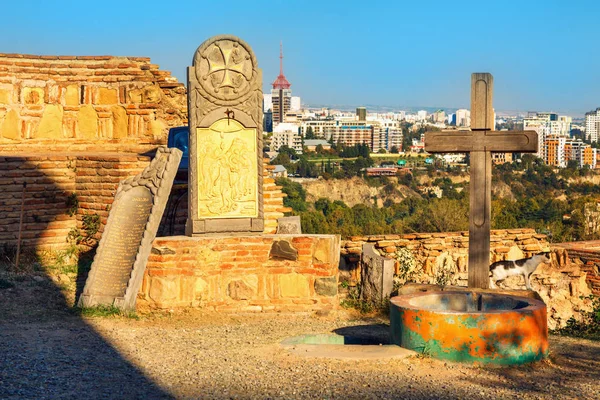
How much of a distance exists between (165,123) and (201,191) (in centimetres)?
422

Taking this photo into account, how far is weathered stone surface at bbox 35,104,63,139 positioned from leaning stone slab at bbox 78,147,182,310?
133 inches

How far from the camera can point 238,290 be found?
8609 millimetres

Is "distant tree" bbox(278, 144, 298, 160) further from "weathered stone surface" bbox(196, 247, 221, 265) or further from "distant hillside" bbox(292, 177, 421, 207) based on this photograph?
"weathered stone surface" bbox(196, 247, 221, 265)

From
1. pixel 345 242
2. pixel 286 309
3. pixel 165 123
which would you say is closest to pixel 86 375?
pixel 286 309

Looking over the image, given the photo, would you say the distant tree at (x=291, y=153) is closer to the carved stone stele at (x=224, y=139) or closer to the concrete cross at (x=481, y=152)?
the carved stone stele at (x=224, y=139)

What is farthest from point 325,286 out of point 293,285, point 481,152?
point 481,152

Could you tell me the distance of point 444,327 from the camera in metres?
6.17

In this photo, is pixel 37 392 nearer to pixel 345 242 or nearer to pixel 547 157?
pixel 345 242

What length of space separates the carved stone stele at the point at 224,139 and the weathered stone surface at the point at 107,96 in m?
3.94

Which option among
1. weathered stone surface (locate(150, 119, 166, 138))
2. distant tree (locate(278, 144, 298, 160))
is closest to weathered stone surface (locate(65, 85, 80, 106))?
weathered stone surface (locate(150, 119, 166, 138))

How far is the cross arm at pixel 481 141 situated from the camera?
7.28m

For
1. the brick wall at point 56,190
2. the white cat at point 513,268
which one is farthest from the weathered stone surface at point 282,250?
the white cat at point 513,268

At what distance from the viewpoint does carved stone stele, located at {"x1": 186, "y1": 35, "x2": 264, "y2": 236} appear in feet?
28.6

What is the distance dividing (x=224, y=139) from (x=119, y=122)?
408 centimetres
